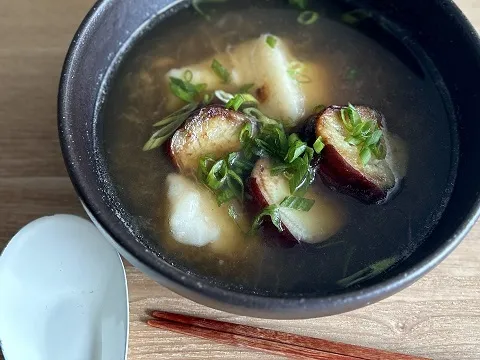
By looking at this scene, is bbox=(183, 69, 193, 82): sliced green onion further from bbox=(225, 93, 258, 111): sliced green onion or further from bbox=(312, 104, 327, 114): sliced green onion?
bbox=(312, 104, 327, 114): sliced green onion

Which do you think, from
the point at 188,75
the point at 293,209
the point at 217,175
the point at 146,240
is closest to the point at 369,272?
the point at 293,209

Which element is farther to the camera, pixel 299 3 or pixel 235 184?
pixel 299 3

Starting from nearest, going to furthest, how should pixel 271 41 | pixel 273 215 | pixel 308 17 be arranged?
pixel 273 215
pixel 271 41
pixel 308 17

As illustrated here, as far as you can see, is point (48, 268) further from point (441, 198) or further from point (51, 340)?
point (441, 198)

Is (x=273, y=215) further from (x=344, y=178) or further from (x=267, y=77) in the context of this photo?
(x=267, y=77)

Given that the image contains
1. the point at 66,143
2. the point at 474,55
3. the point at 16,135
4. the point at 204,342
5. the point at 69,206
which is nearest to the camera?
the point at 66,143

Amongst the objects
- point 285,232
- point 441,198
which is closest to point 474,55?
point 441,198
